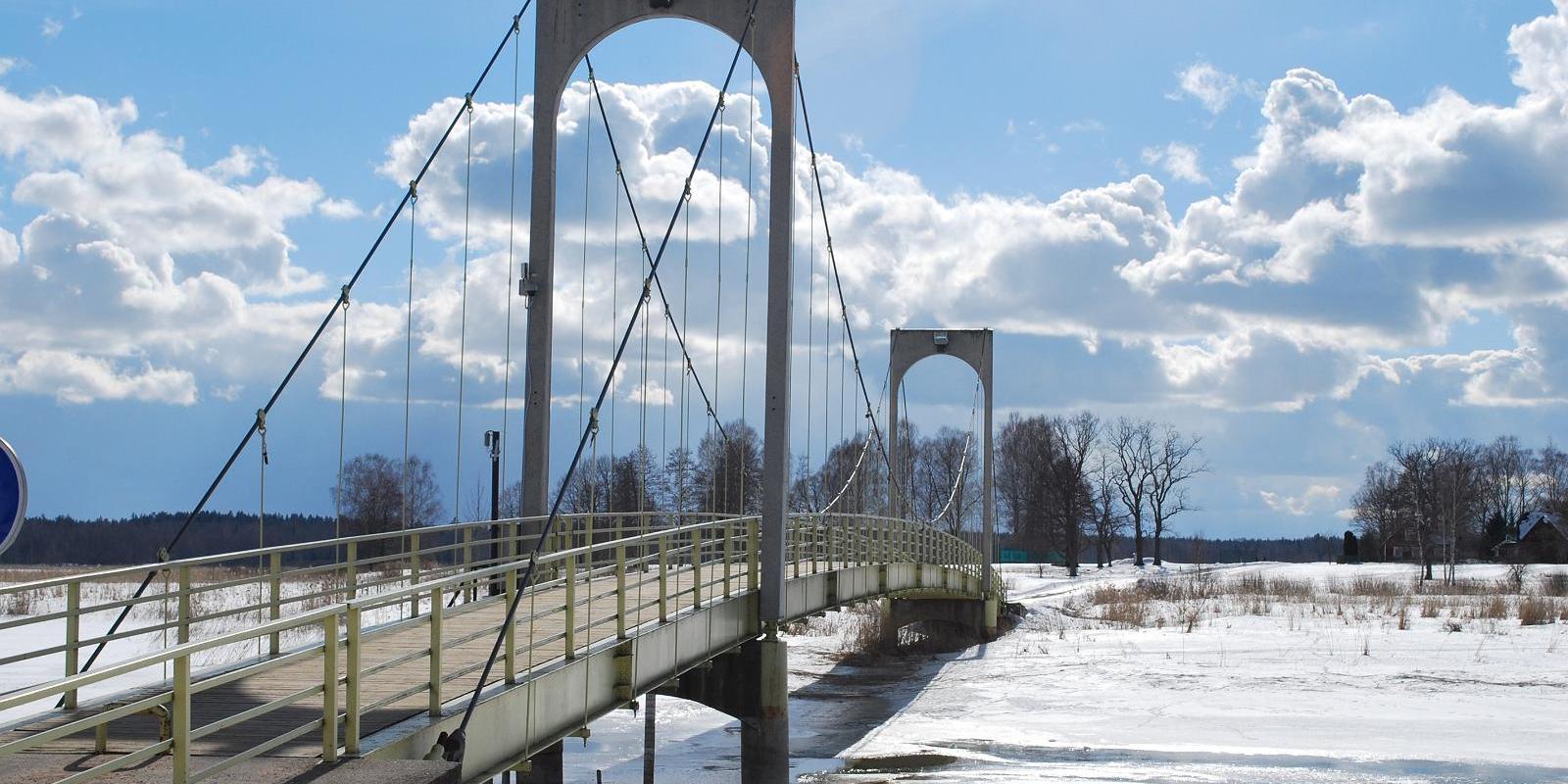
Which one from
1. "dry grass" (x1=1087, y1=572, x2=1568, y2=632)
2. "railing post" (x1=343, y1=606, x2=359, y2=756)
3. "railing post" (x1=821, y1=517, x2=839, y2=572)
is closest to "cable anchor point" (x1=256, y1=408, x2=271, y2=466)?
"railing post" (x1=343, y1=606, x2=359, y2=756)

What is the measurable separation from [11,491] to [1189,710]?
17.0m

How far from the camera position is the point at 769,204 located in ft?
54.5

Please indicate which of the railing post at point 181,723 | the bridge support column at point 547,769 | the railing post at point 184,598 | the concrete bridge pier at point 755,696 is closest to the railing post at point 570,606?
the railing post at point 184,598

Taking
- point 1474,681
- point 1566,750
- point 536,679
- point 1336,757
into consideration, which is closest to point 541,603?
point 536,679

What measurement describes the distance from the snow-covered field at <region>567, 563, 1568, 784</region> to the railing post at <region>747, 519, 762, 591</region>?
231cm

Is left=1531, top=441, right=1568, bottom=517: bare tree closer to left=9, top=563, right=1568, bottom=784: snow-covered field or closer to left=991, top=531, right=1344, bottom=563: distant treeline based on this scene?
left=991, top=531, right=1344, bottom=563: distant treeline

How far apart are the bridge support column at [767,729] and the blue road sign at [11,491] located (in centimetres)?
1012

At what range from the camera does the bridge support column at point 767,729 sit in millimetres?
16844

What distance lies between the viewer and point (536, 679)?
10.2m

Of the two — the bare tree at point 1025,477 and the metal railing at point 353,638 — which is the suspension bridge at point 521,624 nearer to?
the metal railing at point 353,638

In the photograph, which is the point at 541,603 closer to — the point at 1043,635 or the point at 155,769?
the point at 155,769

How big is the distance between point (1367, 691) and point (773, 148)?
12.3 metres

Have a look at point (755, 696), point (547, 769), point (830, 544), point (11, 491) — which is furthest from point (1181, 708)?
point (11, 491)

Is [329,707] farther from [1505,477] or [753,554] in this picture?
[1505,477]
